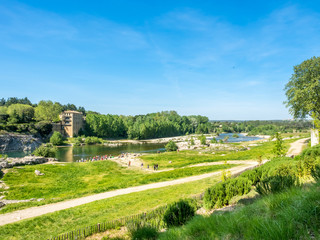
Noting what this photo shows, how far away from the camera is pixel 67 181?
2670cm

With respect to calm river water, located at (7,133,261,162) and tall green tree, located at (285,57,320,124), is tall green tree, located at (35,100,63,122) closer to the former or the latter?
calm river water, located at (7,133,261,162)

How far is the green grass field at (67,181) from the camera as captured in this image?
20094 millimetres

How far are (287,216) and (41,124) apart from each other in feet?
368

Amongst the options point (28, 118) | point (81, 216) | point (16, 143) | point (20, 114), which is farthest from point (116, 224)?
point (28, 118)

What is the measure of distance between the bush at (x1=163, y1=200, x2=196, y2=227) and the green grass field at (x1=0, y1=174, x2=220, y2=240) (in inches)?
179

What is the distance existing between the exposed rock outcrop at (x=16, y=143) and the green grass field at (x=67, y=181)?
186 feet

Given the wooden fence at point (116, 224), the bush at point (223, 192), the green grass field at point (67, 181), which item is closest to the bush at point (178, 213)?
the wooden fence at point (116, 224)

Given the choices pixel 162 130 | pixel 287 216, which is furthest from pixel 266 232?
pixel 162 130

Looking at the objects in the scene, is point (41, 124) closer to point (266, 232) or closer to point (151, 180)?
point (151, 180)

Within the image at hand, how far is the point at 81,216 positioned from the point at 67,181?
1563 cm

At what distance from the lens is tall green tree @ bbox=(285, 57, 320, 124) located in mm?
32906

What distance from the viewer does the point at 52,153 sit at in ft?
157

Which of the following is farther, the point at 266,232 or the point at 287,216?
the point at 287,216

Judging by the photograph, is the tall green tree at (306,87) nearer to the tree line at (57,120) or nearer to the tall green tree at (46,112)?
the tree line at (57,120)
